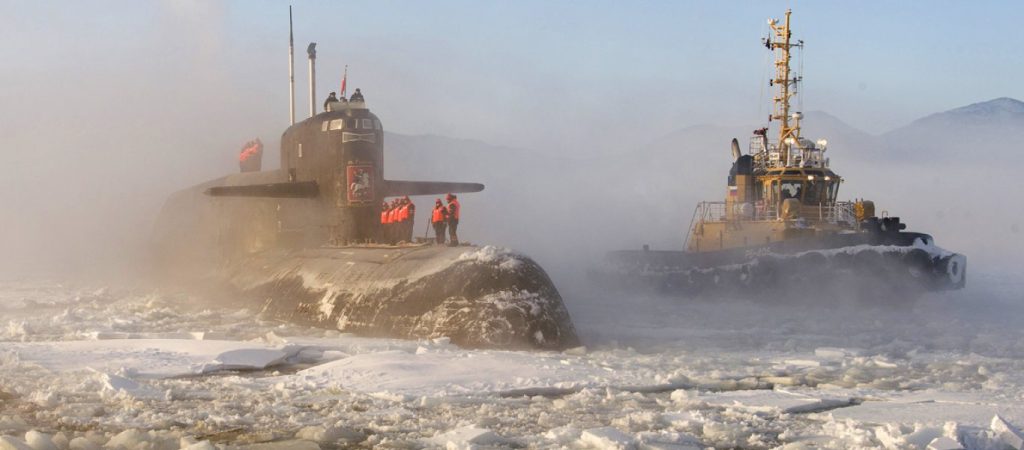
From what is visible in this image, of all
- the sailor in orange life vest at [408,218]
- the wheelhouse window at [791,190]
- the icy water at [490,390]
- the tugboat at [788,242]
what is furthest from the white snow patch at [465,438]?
the wheelhouse window at [791,190]

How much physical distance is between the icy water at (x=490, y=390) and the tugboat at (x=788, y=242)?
7327mm

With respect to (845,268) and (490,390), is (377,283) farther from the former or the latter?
(845,268)

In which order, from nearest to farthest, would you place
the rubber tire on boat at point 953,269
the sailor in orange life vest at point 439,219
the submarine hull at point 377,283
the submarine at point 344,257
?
the submarine hull at point 377,283
the submarine at point 344,257
the sailor in orange life vest at point 439,219
the rubber tire on boat at point 953,269

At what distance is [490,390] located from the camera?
9.18m

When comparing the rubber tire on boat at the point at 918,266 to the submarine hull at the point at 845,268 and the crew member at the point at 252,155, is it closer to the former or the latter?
the submarine hull at the point at 845,268

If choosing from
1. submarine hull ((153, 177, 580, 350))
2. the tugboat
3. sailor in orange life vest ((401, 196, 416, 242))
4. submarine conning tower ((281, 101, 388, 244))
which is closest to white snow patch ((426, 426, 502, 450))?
submarine hull ((153, 177, 580, 350))

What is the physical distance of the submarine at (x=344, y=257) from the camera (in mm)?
12617

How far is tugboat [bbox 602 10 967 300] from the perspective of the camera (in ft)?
73.7

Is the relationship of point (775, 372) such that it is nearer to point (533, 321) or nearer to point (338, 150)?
point (533, 321)

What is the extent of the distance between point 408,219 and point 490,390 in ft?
27.1

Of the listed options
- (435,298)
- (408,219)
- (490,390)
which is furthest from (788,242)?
(490,390)

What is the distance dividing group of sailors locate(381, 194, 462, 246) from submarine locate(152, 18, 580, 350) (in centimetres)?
36

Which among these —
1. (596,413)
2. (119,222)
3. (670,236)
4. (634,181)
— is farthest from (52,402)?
(634,181)

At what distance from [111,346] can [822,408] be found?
7181 mm
